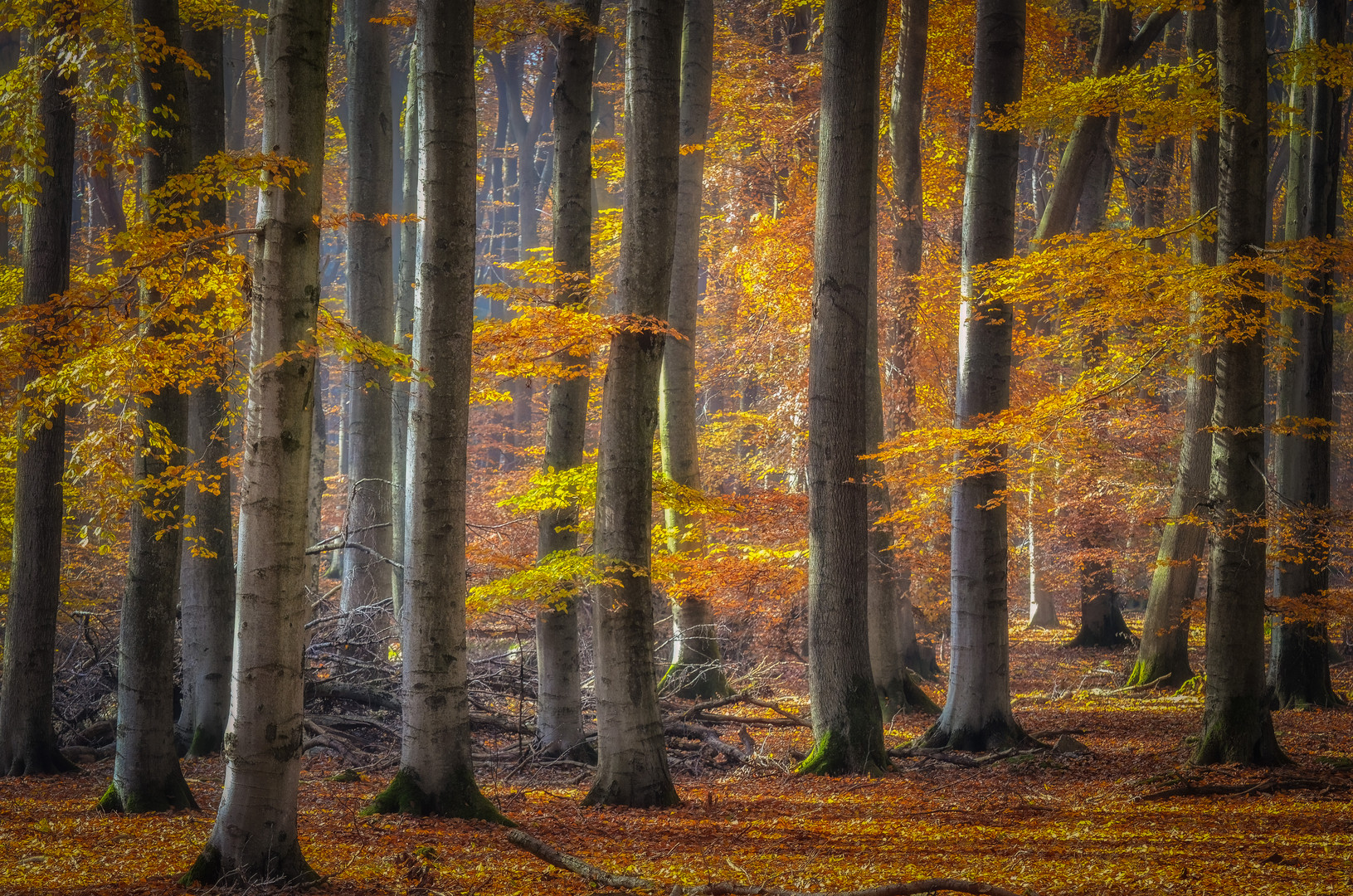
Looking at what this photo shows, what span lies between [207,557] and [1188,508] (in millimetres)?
11919

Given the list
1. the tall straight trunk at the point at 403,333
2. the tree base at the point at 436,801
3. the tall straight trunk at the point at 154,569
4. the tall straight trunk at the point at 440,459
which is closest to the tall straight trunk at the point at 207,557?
the tall straight trunk at the point at 154,569

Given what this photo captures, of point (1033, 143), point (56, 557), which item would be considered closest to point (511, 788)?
point (56, 557)

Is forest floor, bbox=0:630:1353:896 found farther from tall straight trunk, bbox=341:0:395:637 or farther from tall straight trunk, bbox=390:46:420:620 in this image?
tall straight trunk, bbox=390:46:420:620

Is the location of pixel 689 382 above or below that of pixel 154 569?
above

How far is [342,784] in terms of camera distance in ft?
28.5

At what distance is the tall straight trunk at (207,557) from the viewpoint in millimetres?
8648

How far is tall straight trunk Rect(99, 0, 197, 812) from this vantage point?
275 inches

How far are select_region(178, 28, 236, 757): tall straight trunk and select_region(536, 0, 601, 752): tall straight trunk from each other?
2926mm

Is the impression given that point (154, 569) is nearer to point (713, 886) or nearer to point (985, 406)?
point (713, 886)

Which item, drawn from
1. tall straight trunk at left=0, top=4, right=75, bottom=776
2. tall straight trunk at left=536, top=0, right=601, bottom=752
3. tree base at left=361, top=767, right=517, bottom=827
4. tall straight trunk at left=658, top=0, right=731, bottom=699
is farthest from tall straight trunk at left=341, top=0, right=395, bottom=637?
tree base at left=361, top=767, right=517, bottom=827

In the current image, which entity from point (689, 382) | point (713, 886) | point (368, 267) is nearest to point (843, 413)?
point (689, 382)

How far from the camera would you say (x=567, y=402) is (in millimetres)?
10047

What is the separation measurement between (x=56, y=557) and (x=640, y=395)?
5.45 meters

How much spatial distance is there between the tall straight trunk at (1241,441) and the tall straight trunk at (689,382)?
6.20 m
